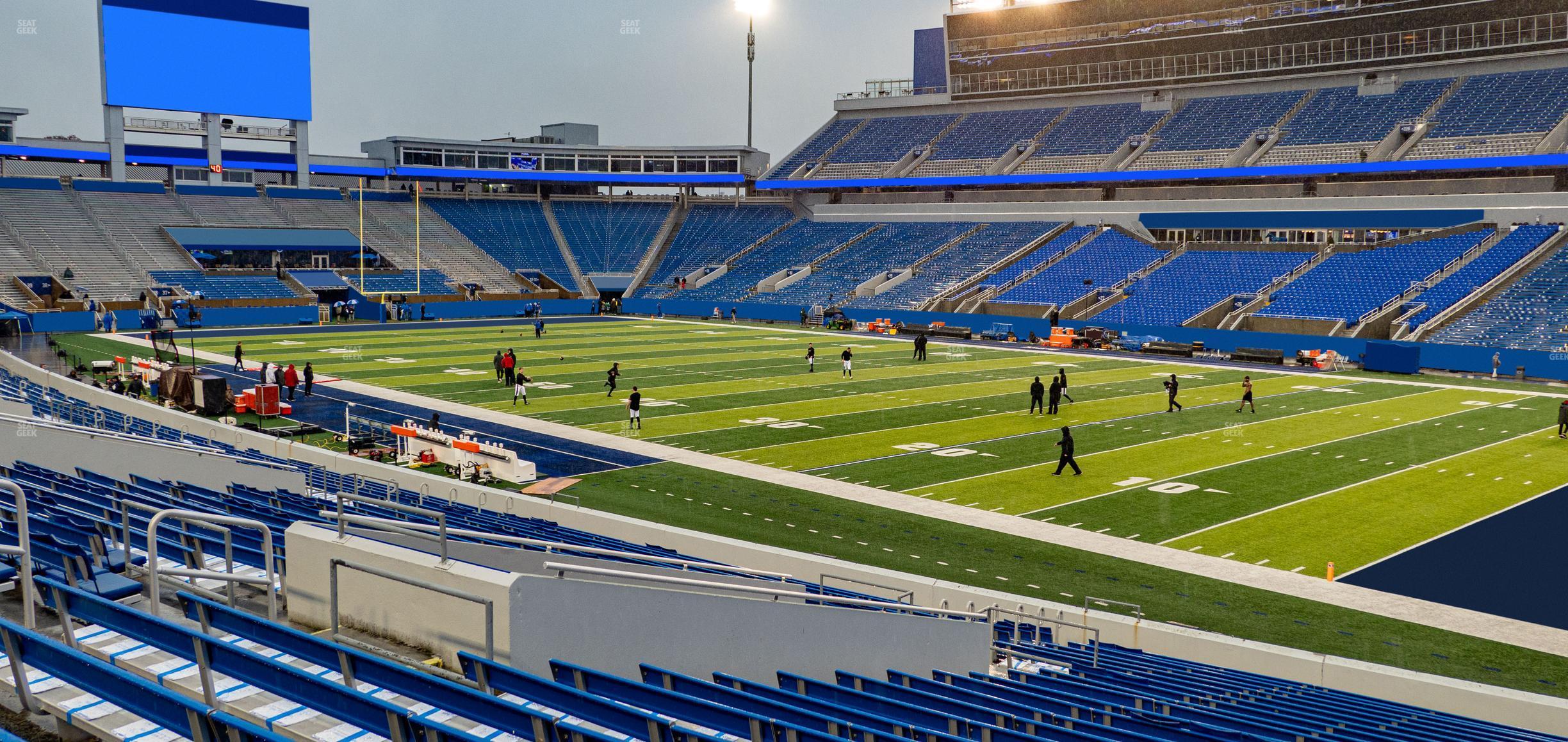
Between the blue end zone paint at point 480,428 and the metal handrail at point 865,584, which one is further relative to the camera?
the blue end zone paint at point 480,428

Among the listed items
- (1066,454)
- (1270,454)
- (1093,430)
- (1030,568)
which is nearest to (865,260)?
(1093,430)

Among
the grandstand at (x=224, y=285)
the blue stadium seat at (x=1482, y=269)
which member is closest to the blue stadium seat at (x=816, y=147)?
the grandstand at (x=224, y=285)

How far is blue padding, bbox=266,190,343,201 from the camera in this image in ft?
232

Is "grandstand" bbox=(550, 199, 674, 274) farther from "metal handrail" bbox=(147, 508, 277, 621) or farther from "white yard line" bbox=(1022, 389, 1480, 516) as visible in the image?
"metal handrail" bbox=(147, 508, 277, 621)

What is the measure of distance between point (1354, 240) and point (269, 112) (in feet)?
190

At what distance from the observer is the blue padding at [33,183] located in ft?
201

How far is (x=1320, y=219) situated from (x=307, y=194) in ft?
195

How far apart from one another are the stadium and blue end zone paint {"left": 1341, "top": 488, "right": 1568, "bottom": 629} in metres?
0.10

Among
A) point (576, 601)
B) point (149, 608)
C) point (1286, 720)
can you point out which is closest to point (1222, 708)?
point (1286, 720)

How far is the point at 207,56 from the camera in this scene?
196 feet

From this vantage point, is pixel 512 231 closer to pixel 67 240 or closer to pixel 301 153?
pixel 301 153

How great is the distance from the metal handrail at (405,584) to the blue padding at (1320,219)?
5742 cm

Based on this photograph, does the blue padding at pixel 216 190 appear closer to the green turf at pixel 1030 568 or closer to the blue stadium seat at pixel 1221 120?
the blue stadium seat at pixel 1221 120

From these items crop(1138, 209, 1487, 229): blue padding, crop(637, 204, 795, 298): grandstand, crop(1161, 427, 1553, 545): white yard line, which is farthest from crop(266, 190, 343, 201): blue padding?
crop(1161, 427, 1553, 545): white yard line
